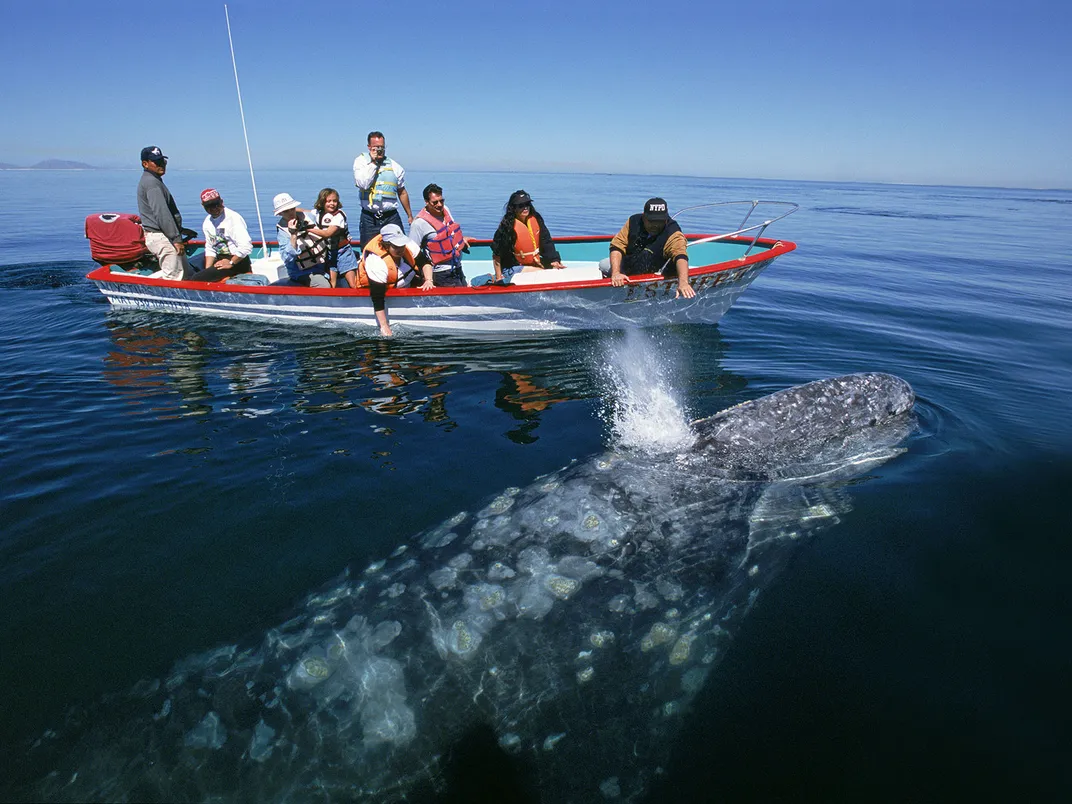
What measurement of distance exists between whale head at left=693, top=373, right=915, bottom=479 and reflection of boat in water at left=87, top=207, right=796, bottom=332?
425 centimetres

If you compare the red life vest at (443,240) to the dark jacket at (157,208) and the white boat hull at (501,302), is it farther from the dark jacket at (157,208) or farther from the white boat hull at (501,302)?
the dark jacket at (157,208)

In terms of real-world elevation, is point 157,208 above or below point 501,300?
A: above

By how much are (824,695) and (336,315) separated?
10704 millimetres

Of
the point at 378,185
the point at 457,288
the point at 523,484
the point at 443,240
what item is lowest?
the point at 523,484

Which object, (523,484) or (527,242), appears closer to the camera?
(523,484)

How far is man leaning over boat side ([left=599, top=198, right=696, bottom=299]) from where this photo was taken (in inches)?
392

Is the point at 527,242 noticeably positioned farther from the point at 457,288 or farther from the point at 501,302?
the point at 457,288

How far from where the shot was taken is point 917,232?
33438 mm

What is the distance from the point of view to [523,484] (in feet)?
20.4

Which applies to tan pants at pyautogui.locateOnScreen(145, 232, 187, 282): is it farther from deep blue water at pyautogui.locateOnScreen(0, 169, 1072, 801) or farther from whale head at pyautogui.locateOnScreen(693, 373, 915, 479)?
whale head at pyautogui.locateOnScreen(693, 373, 915, 479)

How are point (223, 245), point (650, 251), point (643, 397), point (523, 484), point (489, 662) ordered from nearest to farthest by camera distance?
1. point (489, 662)
2. point (523, 484)
3. point (643, 397)
4. point (650, 251)
5. point (223, 245)

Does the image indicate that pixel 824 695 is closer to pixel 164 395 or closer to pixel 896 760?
pixel 896 760

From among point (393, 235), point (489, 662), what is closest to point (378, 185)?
point (393, 235)

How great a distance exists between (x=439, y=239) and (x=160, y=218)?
595cm
